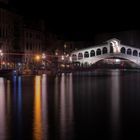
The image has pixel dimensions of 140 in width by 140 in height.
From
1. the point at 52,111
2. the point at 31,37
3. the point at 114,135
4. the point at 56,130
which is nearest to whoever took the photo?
the point at 114,135

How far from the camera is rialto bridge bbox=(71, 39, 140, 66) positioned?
182 meters

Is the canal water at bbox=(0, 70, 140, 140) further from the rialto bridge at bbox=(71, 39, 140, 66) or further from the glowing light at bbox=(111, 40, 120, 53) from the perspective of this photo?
the glowing light at bbox=(111, 40, 120, 53)

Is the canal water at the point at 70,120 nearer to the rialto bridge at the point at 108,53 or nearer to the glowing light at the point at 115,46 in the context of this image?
the rialto bridge at the point at 108,53

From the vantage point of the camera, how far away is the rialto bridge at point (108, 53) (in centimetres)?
18188

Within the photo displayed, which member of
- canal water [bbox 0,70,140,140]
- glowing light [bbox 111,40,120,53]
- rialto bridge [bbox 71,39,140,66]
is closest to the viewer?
canal water [bbox 0,70,140,140]

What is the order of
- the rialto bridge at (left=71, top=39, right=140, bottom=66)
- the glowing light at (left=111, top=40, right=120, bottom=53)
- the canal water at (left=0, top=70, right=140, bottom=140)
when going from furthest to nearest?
the glowing light at (left=111, top=40, right=120, bottom=53)
the rialto bridge at (left=71, top=39, right=140, bottom=66)
the canal water at (left=0, top=70, right=140, bottom=140)

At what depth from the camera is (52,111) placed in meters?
19.7

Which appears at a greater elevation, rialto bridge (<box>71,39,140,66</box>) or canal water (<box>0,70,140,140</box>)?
rialto bridge (<box>71,39,140,66</box>)

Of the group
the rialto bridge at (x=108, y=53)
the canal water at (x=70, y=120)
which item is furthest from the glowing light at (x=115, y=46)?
the canal water at (x=70, y=120)

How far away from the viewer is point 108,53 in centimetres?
18488

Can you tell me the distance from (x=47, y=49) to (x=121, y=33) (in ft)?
219

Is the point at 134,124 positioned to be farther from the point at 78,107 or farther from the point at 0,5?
the point at 0,5

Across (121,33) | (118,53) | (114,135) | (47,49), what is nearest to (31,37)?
(47,49)

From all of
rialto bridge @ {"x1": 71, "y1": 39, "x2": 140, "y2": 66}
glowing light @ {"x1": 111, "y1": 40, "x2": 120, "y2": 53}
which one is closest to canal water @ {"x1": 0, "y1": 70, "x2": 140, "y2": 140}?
rialto bridge @ {"x1": 71, "y1": 39, "x2": 140, "y2": 66}
